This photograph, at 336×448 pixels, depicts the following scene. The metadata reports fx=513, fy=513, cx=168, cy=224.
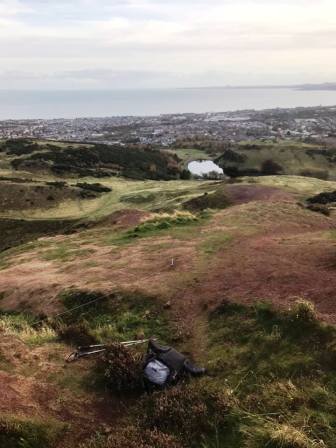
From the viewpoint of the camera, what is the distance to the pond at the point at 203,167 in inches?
3906

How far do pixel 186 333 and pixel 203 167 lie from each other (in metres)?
94.2

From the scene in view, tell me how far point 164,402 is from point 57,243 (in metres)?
24.4

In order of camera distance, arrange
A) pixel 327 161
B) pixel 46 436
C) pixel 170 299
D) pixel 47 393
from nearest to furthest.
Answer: pixel 46 436 → pixel 47 393 → pixel 170 299 → pixel 327 161

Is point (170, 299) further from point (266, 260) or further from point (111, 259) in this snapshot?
point (111, 259)

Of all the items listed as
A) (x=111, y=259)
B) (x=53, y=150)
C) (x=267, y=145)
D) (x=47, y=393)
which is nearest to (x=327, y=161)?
(x=267, y=145)

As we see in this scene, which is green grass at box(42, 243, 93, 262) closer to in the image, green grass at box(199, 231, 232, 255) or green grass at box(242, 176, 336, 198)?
green grass at box(199, 231, 232, 255)

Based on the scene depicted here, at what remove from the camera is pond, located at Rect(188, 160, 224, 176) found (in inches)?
3906

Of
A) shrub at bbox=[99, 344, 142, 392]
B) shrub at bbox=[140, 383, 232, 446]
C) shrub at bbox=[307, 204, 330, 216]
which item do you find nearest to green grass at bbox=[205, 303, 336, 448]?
shrub at bbox=[140, 383, 232, 446]

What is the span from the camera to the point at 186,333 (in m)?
13.1

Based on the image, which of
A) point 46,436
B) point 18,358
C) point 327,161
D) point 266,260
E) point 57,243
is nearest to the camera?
point 46,436

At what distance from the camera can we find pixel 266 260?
17797mm

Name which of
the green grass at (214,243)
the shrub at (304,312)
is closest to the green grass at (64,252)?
the green grass at (214,243)

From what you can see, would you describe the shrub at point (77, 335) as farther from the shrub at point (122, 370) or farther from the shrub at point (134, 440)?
the shrub at point (134, 440)

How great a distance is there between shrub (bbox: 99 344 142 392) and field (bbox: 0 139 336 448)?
0.11 ft
